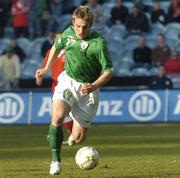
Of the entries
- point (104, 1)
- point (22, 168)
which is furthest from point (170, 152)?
point (104, 1)

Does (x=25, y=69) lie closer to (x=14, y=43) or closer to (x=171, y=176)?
A: (x=14, y=43)

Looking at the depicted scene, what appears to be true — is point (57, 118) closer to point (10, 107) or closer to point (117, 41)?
point (10, 107)

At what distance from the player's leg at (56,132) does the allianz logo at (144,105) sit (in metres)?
12.4

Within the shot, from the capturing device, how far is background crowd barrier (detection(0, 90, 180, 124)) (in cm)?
2405

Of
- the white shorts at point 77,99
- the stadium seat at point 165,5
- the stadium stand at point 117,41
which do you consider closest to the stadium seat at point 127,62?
the stadium stand at point 117,41

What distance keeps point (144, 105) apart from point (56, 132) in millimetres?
12566

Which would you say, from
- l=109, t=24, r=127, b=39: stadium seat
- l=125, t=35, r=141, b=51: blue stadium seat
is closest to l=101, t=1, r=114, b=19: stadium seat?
l=109, t=24, r=127, b=39: stadium seat

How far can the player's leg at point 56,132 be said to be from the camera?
11523 millimetres

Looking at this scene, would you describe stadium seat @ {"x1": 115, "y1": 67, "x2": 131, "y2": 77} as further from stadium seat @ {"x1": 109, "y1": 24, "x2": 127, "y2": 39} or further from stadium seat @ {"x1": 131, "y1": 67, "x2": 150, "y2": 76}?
stadium seat @ {"x1": 109, "y1": 24, "x2": 127, "y2": 39}

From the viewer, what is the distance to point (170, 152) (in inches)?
616

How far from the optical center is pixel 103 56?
37.7 feet

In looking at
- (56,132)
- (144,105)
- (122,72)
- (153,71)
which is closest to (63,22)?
(122,72)

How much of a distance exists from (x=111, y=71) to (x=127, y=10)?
1752cm

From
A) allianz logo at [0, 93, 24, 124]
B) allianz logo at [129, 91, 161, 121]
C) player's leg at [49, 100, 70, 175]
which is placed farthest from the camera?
allianz logo at [129, 91, 161, 121]
